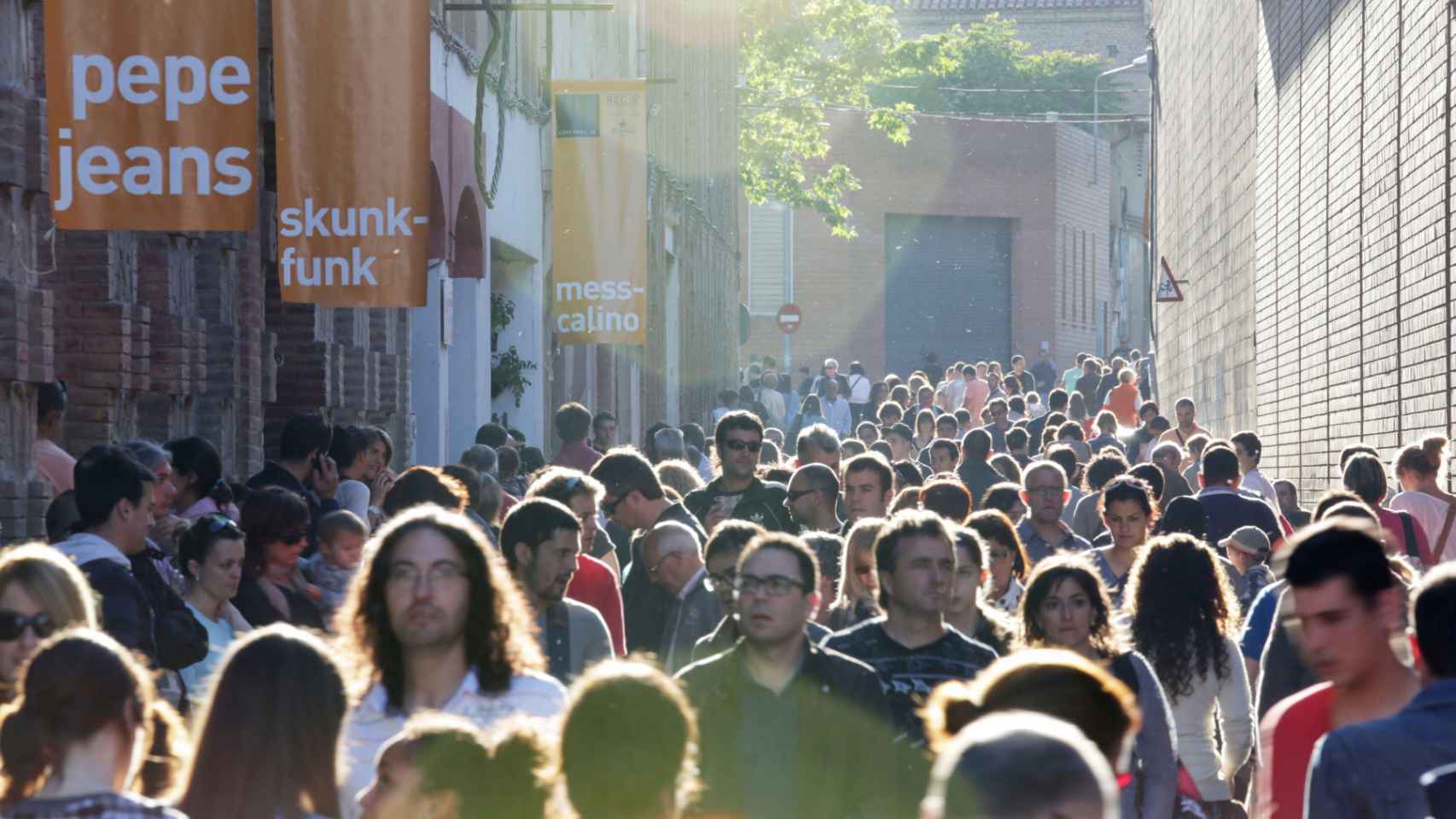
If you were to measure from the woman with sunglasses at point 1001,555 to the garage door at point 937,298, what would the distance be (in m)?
50.2

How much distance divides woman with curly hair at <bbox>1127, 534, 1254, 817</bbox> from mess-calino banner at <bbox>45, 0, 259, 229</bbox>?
13.7 feet

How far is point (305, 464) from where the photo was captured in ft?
35.1

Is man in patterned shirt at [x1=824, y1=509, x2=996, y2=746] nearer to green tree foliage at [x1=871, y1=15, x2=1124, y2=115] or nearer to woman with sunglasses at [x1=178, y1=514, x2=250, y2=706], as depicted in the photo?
woman with sunglasses at [x1=178, y1=514, x2=250, y2=706]

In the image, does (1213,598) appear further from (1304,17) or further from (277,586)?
(1304,17)

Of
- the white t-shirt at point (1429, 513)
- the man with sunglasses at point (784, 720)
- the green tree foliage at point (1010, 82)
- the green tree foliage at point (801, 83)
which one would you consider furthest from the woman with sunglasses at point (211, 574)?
the green tree foliage at point (1010, 82)

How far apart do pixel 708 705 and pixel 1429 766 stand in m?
2.21

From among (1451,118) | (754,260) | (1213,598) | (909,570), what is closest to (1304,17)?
(1451,118)

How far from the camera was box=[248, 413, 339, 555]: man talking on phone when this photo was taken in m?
10.5

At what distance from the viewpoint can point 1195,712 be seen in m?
7.57

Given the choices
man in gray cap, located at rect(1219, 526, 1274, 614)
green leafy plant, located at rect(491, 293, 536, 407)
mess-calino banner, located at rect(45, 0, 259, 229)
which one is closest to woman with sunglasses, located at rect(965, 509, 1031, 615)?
man in gray cap, located at rect(1219, 526, 1274, 614)

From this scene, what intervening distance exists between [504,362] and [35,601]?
721 inches

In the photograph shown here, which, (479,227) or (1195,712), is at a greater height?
(479,227)

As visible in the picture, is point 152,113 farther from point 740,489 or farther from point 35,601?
point 35,601

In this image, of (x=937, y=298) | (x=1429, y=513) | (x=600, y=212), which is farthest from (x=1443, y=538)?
(x=937, y=298)
